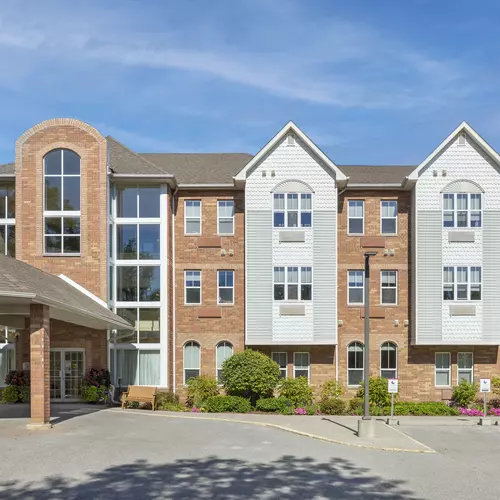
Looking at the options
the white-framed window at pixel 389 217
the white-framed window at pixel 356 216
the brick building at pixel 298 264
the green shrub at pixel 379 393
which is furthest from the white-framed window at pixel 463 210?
the green shrub at pixel 379 393

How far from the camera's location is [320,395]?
28.6 m

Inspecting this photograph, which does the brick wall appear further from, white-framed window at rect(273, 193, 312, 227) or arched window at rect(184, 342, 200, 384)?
white-framed window at rect(273, 193, 312, 227)

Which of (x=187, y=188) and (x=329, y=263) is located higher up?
(x=187, y=188)

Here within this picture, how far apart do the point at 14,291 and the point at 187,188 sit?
14.1 m

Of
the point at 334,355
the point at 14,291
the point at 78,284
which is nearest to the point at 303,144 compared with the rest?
the point at 334,355

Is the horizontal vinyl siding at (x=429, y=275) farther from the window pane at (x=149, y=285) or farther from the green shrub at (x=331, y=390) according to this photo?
the window pane at (x=149, y=285)

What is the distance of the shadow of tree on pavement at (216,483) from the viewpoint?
11328 millimetres

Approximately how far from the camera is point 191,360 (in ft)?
97.5

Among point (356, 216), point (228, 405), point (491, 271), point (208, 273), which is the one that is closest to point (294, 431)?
point (228, 405)

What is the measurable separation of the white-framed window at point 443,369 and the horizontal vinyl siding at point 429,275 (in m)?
1.39

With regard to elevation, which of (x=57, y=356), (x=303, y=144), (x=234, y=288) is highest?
(x=303, y=144)

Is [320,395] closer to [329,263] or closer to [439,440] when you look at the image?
[329,263]

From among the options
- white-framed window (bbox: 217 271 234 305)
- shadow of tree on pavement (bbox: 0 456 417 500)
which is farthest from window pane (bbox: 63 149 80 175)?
shadow of tree on pavement (bbox: 0 456 417 500)

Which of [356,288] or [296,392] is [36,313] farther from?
[356,288]
